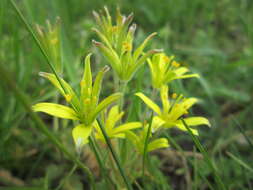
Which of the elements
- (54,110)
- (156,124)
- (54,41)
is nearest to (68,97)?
(54,110)

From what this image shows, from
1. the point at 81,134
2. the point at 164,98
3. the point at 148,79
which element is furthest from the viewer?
the point at 148,79

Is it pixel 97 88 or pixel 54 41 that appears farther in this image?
pixel 54 41

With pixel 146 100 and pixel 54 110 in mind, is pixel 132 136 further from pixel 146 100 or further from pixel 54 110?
pixel 54 110

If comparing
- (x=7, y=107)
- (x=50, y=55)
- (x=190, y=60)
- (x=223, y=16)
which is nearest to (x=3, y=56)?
(x=7, y=107)

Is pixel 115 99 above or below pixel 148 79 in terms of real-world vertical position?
below

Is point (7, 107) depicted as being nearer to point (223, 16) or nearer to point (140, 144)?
point (140, 144)
